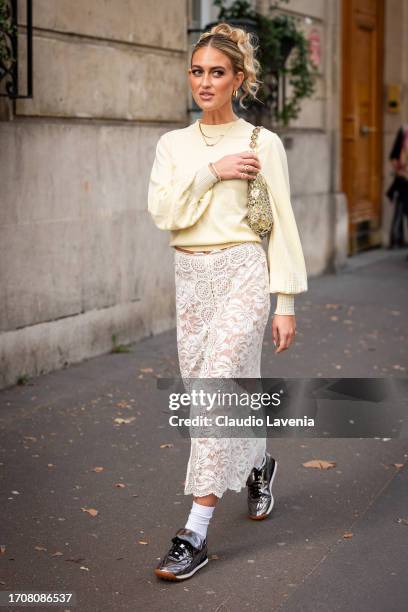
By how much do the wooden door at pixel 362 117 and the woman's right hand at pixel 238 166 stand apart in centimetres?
968

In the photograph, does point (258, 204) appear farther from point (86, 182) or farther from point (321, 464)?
point (86, 182)

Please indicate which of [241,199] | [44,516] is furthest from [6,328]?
[241,199]

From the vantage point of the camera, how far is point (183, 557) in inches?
164

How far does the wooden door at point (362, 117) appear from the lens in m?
13.8

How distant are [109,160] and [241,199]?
3.99 meters

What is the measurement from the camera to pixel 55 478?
17.6ft

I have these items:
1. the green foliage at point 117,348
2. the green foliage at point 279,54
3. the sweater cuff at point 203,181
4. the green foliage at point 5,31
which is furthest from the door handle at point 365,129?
the sweater cuff at point 203,181

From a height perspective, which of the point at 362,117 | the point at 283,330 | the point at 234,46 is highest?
the point at 362,117

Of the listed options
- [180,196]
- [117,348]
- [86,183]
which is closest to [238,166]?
[180,196]

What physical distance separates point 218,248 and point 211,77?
0.64 m

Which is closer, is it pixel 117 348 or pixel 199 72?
pixel 199 72

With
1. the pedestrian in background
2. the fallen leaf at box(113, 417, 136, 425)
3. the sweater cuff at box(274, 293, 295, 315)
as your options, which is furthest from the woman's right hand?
the pedestrian in background

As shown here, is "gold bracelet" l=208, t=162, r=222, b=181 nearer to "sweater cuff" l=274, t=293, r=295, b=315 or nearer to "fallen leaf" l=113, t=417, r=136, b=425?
"sweater cuff" l=274, t=293, r=295, b=315

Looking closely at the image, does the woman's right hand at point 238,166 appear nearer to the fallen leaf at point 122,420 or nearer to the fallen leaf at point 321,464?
the fallen leaf at point 321,464
